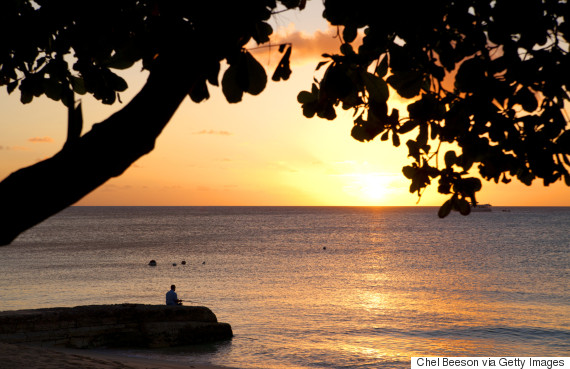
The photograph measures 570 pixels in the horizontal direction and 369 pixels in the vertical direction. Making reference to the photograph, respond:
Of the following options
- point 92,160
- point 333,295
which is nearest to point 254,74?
point 92,160

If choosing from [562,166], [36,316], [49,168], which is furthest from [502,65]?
[36,316]

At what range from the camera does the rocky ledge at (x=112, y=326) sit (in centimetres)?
1828

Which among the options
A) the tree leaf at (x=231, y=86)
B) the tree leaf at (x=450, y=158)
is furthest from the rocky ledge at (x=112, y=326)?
the tree leaf at (x=231, y=86)

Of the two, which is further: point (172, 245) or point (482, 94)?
point (172, 245)

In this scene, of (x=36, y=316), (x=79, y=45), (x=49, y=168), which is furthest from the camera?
(x=36, y=316)

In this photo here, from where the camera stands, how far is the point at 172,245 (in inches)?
3644

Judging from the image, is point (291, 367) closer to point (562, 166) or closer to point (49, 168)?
point (562, 166)

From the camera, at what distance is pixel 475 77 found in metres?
3.24

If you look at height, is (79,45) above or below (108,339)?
above

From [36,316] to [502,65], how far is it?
61.6ft

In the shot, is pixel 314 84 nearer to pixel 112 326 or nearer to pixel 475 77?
pixel 475 77

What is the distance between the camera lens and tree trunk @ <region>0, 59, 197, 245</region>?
5.44ft

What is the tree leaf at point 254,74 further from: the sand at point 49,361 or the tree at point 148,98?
the sand at point 49,361

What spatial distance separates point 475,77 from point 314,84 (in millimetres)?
942
